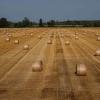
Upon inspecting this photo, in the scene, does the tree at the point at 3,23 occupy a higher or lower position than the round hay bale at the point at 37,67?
lower

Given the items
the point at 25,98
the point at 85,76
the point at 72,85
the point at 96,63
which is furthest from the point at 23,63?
the point at 25,98

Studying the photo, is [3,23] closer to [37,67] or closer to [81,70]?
[37,67]

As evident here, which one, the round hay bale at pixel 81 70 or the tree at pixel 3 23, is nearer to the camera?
the round hay bale at pixel 81 70

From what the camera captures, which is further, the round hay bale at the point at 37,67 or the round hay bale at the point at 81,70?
the round hay bale at the point at 37,67

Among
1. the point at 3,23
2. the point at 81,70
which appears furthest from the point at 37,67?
the point at 3,23

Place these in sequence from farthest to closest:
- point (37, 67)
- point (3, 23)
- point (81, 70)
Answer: point (3, 23)
point (37, 67)
point (81, 70)

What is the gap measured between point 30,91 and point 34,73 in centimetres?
359

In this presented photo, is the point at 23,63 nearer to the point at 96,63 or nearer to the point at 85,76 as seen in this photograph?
the point at 96,63

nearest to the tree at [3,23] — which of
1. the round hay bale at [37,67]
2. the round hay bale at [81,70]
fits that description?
the round hay bale at [37,67]

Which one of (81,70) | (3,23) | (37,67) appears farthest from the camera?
(3,23)

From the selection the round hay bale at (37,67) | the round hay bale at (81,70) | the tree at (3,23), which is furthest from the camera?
the tree at (3,23)

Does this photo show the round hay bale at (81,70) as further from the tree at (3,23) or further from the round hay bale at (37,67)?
the tree at (3,23)

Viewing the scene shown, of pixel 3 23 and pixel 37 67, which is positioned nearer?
pixel 37 67

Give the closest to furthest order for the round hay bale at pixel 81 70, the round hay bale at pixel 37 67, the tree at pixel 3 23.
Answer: the round hay bale at pixel 81 70 → the round hay bale at pixel 37 67 → the tree at pixel 3 23
